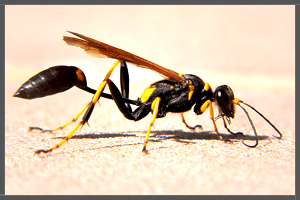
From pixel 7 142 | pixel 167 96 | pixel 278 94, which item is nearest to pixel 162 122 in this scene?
pixel 167 96

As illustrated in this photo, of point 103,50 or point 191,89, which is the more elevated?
point 103,50

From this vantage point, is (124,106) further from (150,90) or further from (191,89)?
(191,89)

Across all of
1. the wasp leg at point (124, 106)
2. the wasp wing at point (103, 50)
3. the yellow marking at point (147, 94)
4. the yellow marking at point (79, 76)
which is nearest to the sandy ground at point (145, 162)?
the wasp leg at point (124, 106)

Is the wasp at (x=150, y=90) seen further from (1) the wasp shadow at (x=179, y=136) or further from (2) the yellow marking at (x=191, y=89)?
(1) the wasp shadow at (x=179, y=136)

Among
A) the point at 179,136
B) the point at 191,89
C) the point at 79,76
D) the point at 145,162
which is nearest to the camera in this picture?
the point at 145,162

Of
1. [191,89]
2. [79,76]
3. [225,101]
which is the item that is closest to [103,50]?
[79,76]

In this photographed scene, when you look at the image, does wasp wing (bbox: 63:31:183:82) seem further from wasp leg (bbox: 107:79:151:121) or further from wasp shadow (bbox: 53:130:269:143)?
wasp shadow (bbox: 53:130:269:143)

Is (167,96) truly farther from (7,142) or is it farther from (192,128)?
(7,142)

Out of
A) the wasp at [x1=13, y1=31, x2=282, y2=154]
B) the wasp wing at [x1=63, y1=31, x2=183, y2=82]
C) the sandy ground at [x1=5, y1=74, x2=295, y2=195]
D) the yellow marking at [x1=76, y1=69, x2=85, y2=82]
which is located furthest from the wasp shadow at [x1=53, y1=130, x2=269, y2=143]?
the wasp wing at [x1=63, y1=31, x2=183, y2=82]
